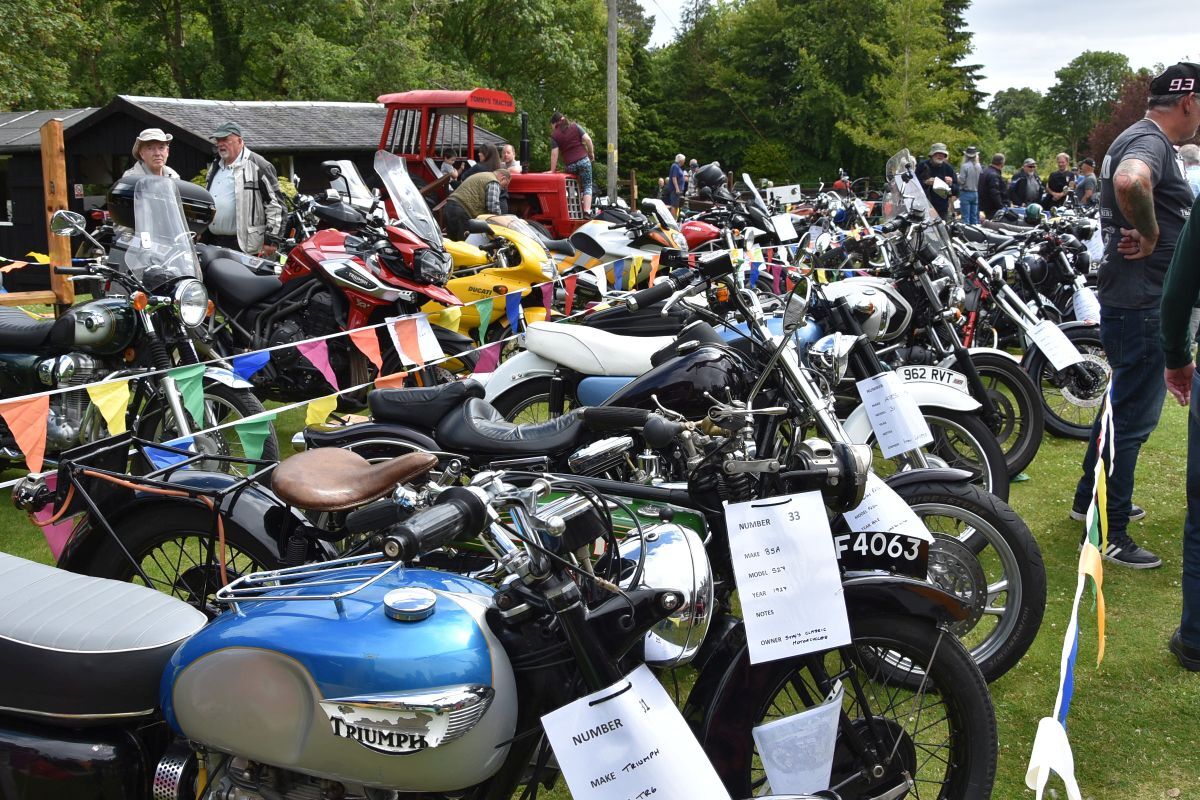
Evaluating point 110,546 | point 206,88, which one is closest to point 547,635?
point 110,546

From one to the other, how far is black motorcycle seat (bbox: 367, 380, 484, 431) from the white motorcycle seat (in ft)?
3.58

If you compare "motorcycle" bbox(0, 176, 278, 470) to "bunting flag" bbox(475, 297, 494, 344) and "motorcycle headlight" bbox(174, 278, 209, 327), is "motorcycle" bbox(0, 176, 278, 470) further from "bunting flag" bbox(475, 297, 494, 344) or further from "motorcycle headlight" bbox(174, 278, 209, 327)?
"bunting flag" bbox(475, 297, 494, 344)

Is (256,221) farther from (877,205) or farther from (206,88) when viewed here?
(206,88)

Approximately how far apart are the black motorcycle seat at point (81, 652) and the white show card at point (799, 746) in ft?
3.97

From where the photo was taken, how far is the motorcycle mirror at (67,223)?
4914mm

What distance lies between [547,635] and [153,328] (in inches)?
149

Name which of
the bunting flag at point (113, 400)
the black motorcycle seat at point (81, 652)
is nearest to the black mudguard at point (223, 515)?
the black motorcycle seat at point (81, 652)

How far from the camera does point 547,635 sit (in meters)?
1.98

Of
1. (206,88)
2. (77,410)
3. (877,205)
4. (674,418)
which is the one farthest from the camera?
(206,88)

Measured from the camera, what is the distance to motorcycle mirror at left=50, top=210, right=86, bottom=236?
16.1 feet

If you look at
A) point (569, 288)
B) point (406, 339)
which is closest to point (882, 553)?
point (406, 339)

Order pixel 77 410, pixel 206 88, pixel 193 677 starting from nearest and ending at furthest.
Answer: pixel 193 677, pixel 77 410, pixel 206 88

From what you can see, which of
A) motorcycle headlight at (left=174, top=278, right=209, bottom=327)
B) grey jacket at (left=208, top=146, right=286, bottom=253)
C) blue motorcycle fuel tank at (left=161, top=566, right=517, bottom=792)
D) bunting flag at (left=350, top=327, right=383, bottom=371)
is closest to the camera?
blue motorcycle fuel tank at (left=161, top=566, right=517, bottom=792)

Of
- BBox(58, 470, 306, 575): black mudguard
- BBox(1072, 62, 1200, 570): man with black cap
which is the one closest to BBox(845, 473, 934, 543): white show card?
BBox(58, 470, 306, 575): black mudguard
